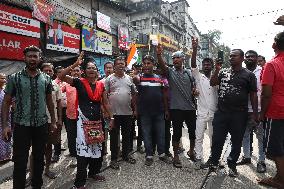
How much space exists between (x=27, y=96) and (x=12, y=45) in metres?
9.63

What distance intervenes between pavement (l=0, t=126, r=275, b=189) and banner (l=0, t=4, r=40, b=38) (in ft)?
26.2

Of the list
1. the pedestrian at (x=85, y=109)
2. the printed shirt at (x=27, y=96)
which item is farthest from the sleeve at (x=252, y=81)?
the printed shirt at (x=27, y=96)

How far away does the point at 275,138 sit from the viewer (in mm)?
4141

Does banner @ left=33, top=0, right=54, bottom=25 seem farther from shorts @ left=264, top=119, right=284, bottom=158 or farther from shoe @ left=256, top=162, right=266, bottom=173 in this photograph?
shorts @ left=264, top=119, right=284, bottom=158

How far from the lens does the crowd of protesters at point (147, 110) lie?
3.84m

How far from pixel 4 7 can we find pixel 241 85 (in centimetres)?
1049

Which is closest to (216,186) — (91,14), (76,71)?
(76,71)

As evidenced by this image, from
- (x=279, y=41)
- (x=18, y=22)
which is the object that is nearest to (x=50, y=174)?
(x=279, y=41)

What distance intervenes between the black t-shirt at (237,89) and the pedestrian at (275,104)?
64 cm

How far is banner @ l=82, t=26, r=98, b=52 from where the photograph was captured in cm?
1727

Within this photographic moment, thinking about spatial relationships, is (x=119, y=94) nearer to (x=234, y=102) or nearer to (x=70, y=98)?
(x=70, y=98)

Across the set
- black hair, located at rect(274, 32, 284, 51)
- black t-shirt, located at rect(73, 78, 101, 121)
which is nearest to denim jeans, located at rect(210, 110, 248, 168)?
black hair, located at rect(274, 32, 284, 51)

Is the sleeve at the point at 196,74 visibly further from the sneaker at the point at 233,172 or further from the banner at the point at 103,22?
the banner at the point at 103,22

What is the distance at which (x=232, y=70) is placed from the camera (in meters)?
4.98
